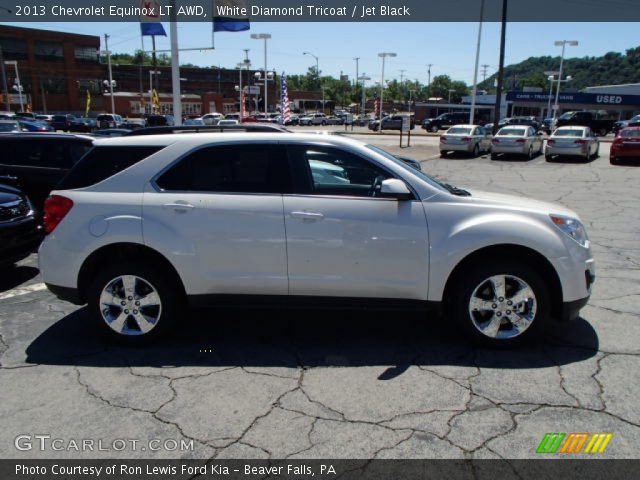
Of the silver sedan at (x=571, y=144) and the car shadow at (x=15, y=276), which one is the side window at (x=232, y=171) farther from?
the silver sedan at (x=571, y=144)

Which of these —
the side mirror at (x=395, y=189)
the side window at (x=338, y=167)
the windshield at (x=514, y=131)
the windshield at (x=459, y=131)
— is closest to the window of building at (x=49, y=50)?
the windshield at (x=459, y=131)

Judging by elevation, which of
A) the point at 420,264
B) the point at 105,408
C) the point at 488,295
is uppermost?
the point at 420,264

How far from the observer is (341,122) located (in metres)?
68.9

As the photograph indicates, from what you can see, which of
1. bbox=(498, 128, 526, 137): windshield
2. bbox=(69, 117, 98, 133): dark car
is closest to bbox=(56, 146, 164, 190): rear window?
bbox=(498, 128, 526, 137): windshield

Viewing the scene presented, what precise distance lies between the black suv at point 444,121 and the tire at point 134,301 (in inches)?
2048

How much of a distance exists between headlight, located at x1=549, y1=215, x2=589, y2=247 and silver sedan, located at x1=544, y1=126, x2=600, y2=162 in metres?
19.3

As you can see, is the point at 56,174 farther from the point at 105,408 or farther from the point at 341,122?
the point at 341,122

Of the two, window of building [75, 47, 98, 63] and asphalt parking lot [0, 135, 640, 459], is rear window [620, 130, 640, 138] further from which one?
window of building [75, 47, 98, 63]

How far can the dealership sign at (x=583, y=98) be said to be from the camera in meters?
62.1

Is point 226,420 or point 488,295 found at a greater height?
point 488,295

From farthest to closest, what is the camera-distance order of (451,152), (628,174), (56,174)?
(451,152) → (628,174) → (56,174)

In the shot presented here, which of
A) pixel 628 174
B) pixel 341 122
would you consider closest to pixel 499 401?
pixel 628 174

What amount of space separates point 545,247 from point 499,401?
4.14ft

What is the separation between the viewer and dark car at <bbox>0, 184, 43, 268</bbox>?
5527 millimetres
